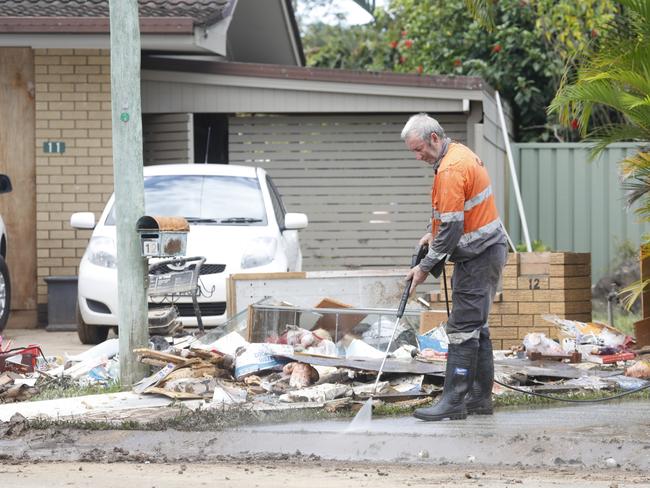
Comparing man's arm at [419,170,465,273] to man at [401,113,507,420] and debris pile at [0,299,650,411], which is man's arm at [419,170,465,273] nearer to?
man at [401,113,507,420]

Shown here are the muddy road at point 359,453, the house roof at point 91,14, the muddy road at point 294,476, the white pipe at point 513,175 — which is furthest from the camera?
the white pipe at point 513,175

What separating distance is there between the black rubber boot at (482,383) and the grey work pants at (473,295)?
0.73ft

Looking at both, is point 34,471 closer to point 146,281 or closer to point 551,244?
point 146,281

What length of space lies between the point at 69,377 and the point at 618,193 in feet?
32.6

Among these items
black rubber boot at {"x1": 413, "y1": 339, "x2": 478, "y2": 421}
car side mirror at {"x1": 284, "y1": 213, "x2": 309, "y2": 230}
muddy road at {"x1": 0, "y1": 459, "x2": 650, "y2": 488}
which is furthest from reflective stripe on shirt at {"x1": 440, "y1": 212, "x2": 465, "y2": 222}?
car side mirror at {"x1": 284, "y1": 213, "x2": 309, "y2": 230}

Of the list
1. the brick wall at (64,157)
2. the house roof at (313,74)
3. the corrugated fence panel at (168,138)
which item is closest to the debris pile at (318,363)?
the brick wall at (64,157)

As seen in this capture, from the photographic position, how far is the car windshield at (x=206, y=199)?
1227 cm

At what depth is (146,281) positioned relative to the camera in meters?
8.99

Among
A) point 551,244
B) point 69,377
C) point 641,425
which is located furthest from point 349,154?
point 641,425

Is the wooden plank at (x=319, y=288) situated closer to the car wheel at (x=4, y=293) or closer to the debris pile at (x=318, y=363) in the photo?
the debris pile at (x=318, y=363)

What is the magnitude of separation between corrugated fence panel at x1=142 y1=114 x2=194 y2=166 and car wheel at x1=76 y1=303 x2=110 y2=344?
3769mm

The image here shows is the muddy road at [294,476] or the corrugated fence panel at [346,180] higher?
the corrugated fence panel at [346,180]

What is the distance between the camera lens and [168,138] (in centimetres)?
1550

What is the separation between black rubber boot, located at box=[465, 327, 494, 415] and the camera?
313 inches
